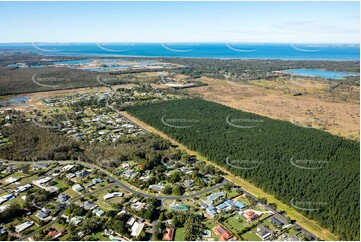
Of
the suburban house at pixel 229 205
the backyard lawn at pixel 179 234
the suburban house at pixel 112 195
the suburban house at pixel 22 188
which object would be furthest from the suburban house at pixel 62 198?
the suburban house at pixel 229 205

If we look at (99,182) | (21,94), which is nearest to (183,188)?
(99,182)

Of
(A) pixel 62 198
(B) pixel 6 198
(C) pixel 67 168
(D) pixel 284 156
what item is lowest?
(B) pixel 6 198

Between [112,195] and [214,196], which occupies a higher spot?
[214,196]

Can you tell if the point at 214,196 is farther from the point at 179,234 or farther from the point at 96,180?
the point at 96,180

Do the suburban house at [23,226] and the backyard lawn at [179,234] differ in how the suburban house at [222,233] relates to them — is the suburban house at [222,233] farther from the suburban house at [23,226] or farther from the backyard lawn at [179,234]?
the suburban house at [23,226]

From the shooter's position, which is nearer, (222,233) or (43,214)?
(222,233)

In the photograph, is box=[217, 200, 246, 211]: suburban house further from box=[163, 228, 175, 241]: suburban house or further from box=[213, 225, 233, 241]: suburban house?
box=[163, 228, 175, 241]: suburban house

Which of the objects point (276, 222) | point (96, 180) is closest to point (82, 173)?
point (96, 180)
